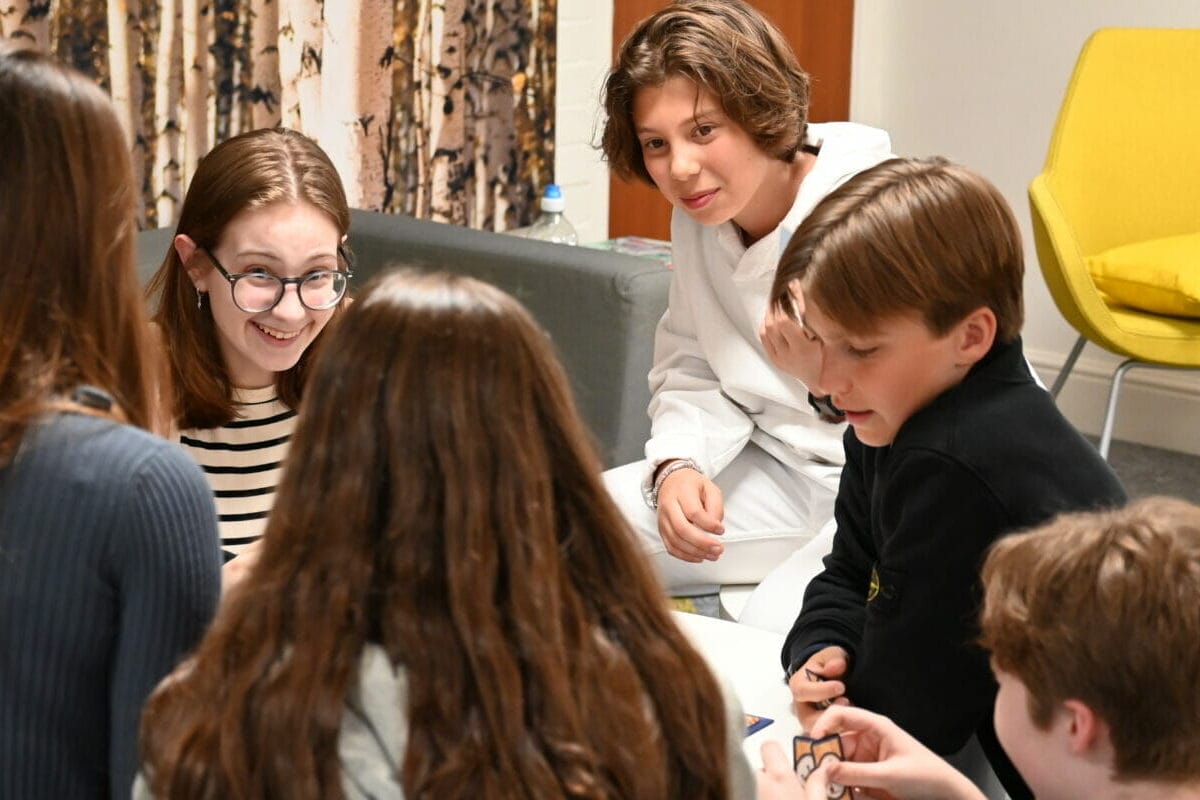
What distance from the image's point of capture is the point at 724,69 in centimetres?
235

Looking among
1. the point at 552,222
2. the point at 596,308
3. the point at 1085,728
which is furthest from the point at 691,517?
the point at 552,222

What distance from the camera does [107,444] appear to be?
3.66 feet

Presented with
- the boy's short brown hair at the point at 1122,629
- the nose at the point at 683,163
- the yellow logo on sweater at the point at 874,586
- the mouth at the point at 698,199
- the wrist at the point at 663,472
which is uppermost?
the nose at the point at 683,163

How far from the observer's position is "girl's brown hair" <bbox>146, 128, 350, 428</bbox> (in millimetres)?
1954

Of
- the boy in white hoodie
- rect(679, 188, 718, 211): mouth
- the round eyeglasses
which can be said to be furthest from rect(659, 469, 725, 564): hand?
the round eyeglasses

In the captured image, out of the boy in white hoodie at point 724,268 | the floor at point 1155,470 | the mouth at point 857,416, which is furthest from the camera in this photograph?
the floor at point 1155,470

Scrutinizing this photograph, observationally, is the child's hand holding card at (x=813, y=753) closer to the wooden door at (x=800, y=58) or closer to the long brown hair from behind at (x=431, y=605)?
the long brown hair from behind at (x=431, y=605)

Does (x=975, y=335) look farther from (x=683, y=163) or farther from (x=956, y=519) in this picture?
(x=683, y=163)

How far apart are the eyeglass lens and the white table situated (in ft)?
2.10

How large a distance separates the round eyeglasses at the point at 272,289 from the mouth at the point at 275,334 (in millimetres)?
27

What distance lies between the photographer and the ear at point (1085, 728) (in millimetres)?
1174

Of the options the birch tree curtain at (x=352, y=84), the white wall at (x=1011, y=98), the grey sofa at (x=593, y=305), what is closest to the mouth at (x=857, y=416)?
the grey sofa at (x=593, y=305)

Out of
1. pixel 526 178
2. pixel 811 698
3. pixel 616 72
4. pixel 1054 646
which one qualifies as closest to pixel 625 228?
pixel 526 178

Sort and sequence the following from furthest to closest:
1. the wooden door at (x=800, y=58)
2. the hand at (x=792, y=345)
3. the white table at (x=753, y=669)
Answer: the wooden door at (x=800, y=58), the hand at (x=792, y=345), the white table at (x=753, y=669)
